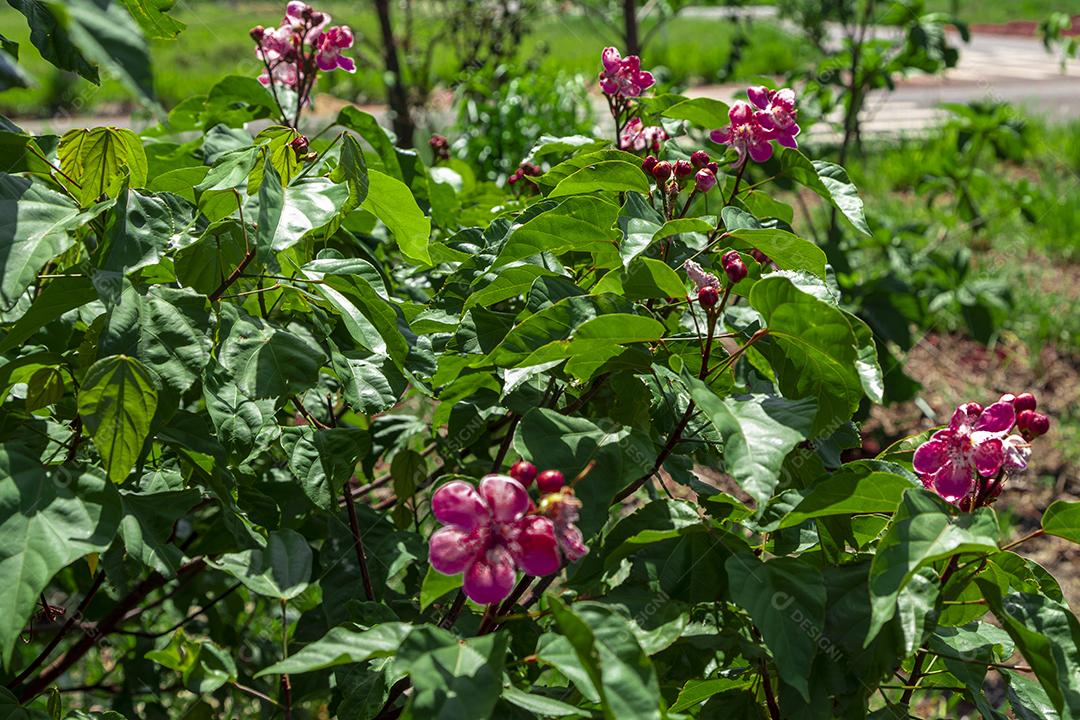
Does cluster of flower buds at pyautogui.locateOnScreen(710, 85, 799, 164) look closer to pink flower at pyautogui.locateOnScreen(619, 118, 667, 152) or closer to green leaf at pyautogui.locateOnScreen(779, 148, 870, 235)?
green leaf at pyautogui.locateOnScreen(779, 148, 870, 235)

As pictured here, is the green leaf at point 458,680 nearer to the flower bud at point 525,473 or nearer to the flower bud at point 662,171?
the flower bud at point 525,473

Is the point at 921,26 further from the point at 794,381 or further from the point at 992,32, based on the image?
the point at 992,32

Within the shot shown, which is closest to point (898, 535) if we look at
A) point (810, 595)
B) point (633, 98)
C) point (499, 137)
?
point (810, 595)

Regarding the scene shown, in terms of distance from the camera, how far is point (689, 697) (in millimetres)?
1135

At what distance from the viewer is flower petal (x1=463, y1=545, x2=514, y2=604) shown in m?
0.87

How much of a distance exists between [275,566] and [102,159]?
50 centimetres

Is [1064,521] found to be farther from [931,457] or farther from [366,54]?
[366,54]

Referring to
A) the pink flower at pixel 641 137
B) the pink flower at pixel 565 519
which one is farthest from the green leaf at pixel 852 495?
the pink flower at pixel 641 137

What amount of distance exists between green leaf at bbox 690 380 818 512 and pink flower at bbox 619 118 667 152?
67 centimetres

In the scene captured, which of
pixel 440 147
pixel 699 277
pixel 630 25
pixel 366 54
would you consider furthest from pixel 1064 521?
pixel 366 54

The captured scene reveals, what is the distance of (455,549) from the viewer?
0.88m

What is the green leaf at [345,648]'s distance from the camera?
84 centimetres

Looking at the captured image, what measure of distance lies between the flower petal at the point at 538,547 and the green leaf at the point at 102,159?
62cm

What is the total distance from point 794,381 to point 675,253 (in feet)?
1.10
